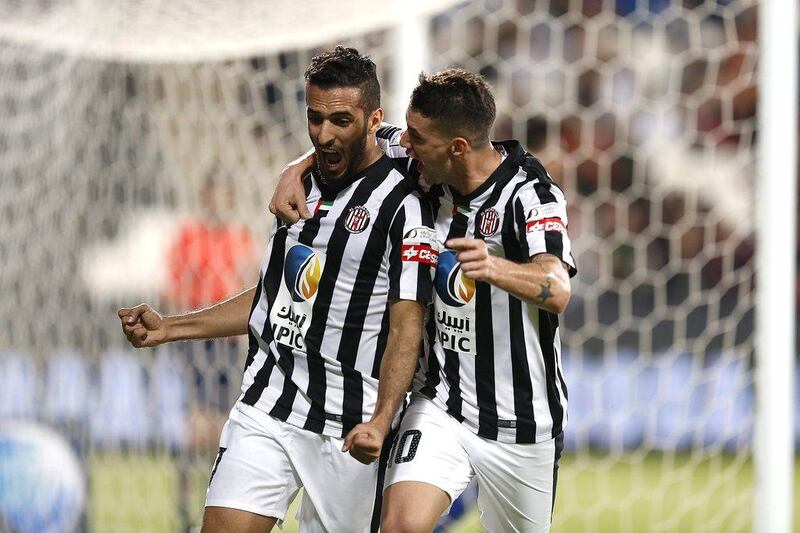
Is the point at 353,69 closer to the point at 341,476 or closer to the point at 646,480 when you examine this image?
the point at 341,476

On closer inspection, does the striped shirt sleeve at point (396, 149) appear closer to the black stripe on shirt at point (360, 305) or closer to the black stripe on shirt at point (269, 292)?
the black stripe on shirt at point (360, 305)

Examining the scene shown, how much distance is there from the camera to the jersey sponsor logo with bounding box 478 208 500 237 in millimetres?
3010

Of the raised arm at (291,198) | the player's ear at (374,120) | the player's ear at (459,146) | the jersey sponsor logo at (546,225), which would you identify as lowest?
the jersey sponsor logo at (546,225)

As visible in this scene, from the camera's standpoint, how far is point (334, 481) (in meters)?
3.17

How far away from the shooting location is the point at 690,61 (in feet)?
27.6

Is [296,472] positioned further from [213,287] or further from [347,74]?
[213,287]

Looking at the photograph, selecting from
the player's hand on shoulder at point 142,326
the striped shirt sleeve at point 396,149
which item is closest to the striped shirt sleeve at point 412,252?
the striped shirt sleeve at point 396,149

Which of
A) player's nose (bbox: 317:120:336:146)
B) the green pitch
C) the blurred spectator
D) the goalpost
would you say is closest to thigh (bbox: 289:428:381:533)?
player's nose (bbox: 317:120:336:146)

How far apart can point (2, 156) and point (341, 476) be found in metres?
3.06

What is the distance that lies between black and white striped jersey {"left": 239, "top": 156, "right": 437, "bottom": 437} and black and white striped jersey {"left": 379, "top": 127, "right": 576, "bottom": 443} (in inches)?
5.2

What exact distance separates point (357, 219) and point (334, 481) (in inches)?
28.9

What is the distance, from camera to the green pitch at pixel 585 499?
6.15 metres

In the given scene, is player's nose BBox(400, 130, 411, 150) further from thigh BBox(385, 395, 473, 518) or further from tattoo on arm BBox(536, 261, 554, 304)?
thigh BBox(385, 395, 473, 518)

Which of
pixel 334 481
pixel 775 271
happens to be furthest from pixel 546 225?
pixel 775 271
